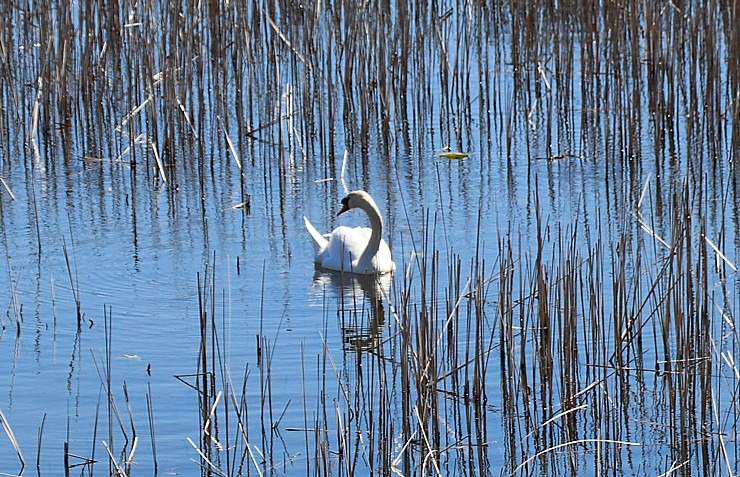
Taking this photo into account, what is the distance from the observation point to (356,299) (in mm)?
6926

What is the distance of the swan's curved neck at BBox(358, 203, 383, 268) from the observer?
7.36m

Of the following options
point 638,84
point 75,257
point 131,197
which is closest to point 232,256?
point 75,257

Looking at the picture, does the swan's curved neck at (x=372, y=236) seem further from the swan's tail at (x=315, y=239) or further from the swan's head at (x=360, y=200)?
the swan's tail at (x=315, y=239)

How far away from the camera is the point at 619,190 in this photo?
8180 millimetres

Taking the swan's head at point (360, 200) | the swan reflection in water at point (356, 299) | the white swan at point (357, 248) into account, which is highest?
the swan's head at point (360, 200)

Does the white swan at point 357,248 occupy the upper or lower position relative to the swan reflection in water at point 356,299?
upper

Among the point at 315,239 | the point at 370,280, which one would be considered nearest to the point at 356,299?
the point at 370,280

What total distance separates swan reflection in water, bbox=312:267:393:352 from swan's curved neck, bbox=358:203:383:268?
0.09 m

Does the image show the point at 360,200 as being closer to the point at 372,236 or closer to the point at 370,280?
the point at 372,236

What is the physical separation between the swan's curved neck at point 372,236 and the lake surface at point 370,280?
0.20 m

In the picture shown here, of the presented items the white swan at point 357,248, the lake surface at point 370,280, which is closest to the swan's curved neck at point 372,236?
the white swan at point 357,248

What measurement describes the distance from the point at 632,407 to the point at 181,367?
1846mm

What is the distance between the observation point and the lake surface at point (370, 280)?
15.2 ft

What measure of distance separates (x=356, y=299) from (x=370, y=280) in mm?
436
